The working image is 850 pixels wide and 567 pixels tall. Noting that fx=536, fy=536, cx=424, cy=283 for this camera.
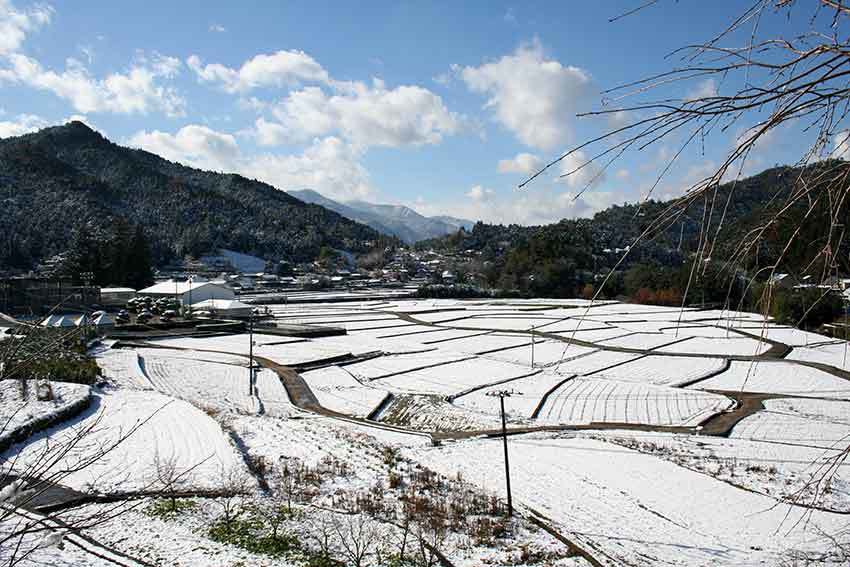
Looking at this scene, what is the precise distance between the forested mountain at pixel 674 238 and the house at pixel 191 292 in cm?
3427

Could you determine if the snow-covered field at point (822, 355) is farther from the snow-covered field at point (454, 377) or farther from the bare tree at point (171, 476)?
the bare tree at point (171, 476)

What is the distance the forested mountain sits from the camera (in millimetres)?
1579

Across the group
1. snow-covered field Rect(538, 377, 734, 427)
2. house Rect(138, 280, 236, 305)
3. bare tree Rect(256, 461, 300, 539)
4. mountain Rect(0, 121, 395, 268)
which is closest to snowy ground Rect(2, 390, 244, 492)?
bare tree Rect(256, 461, 300, 539)

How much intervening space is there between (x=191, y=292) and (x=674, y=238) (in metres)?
48.0

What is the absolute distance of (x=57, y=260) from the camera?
172ft

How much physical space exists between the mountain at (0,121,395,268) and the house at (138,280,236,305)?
21566mm

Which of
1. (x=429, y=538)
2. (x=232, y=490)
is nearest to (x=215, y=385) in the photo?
(x=232, y=490)

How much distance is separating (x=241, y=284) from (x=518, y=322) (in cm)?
4447

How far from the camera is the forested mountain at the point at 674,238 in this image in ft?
5.18

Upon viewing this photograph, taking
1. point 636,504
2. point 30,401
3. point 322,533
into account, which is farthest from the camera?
point 30,401

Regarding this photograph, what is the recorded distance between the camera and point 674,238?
2.06 meters

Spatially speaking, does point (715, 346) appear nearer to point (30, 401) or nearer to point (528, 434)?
point (528, 434)

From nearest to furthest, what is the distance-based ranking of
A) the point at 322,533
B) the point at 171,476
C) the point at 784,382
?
the point at 322,533 < the point at 171,476 < the point at 784,382

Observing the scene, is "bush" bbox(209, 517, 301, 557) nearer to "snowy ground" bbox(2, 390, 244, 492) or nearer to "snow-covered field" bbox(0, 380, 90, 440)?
"snowy ground" bbox(2, 390, 244, 492)
